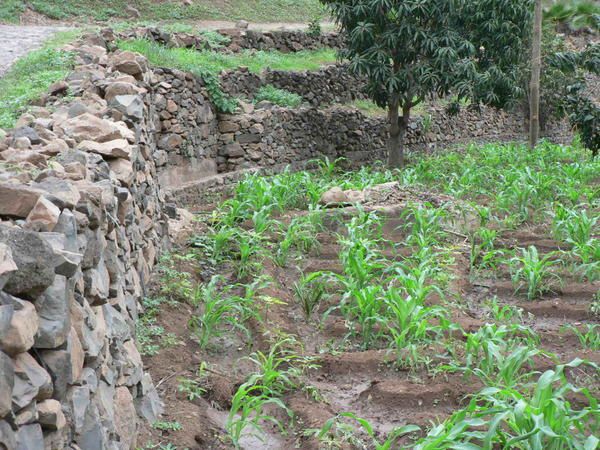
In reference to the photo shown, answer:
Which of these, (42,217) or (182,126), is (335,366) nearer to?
(42,217)

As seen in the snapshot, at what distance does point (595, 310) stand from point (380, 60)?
8.12 m

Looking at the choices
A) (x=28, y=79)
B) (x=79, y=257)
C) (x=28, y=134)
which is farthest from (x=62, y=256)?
(x=28, y=79)

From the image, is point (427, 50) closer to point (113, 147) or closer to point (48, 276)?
point (113, 147)

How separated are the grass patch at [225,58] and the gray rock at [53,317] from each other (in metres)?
8.47

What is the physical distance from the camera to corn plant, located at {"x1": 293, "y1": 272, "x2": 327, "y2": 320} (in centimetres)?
560

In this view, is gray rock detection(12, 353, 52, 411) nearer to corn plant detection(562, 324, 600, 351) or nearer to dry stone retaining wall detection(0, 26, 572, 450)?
dry stone retaining wall detection(0, 26, 572, 450)

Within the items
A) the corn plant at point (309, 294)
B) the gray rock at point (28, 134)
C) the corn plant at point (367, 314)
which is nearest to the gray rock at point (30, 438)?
the gray rock at point (28, 134)

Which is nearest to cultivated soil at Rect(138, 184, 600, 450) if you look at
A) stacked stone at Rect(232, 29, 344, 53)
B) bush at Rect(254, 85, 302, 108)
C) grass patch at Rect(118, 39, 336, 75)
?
grass patch at Rect(118, 39, 336, 75)

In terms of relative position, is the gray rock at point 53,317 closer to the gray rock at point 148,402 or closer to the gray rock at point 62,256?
the gray rock at point 62,256

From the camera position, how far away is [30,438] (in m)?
2.15

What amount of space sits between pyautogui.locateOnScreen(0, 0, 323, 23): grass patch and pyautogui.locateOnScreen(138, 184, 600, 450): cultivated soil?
11856mm

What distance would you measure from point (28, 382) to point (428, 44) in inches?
448

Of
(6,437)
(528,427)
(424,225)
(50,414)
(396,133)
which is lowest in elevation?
(396,133)

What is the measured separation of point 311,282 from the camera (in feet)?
19.8
